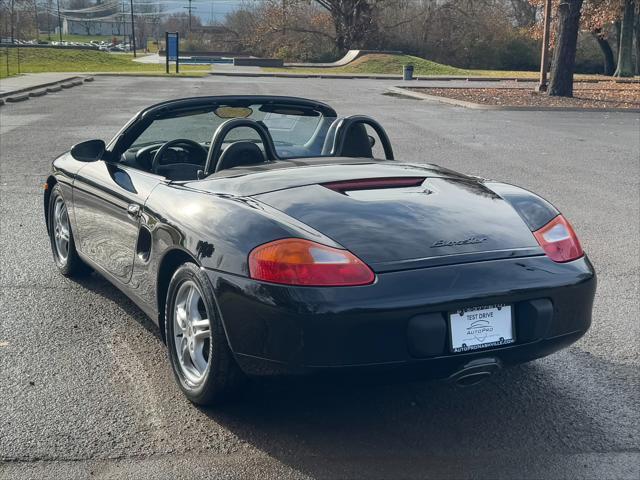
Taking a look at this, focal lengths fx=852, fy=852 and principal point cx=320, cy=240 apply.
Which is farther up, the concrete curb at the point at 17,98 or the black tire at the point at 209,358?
the black tire at the point at 209,358

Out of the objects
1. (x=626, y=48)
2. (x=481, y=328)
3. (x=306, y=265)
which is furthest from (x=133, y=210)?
(x=626, y=48)

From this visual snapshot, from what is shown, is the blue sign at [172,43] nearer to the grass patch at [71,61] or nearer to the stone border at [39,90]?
the grass patch at [71,61]

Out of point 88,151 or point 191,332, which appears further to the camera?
point 88,151

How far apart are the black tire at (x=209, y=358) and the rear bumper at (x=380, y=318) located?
0.08 m

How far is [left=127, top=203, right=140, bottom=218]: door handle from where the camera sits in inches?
170

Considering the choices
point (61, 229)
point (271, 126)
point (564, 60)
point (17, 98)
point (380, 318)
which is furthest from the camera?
point (564, 60)

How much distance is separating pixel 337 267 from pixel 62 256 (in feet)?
10.6

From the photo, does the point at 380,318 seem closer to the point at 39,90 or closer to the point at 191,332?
the point at 191,332

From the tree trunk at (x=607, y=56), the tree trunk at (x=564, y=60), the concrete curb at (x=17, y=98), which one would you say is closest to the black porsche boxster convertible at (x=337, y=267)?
the concrete curb at (x=17, y=98)

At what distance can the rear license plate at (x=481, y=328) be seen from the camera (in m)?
3.27

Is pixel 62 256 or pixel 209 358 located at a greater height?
pixel 209 358

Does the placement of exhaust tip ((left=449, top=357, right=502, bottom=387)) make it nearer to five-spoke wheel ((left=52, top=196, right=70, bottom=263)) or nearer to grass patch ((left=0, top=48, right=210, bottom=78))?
five-spoke wheel ((left=52, top=196, right=70, bottom=263))

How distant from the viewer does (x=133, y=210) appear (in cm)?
437

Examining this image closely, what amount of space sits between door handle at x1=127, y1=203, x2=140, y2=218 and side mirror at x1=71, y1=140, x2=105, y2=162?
2.36 feet
